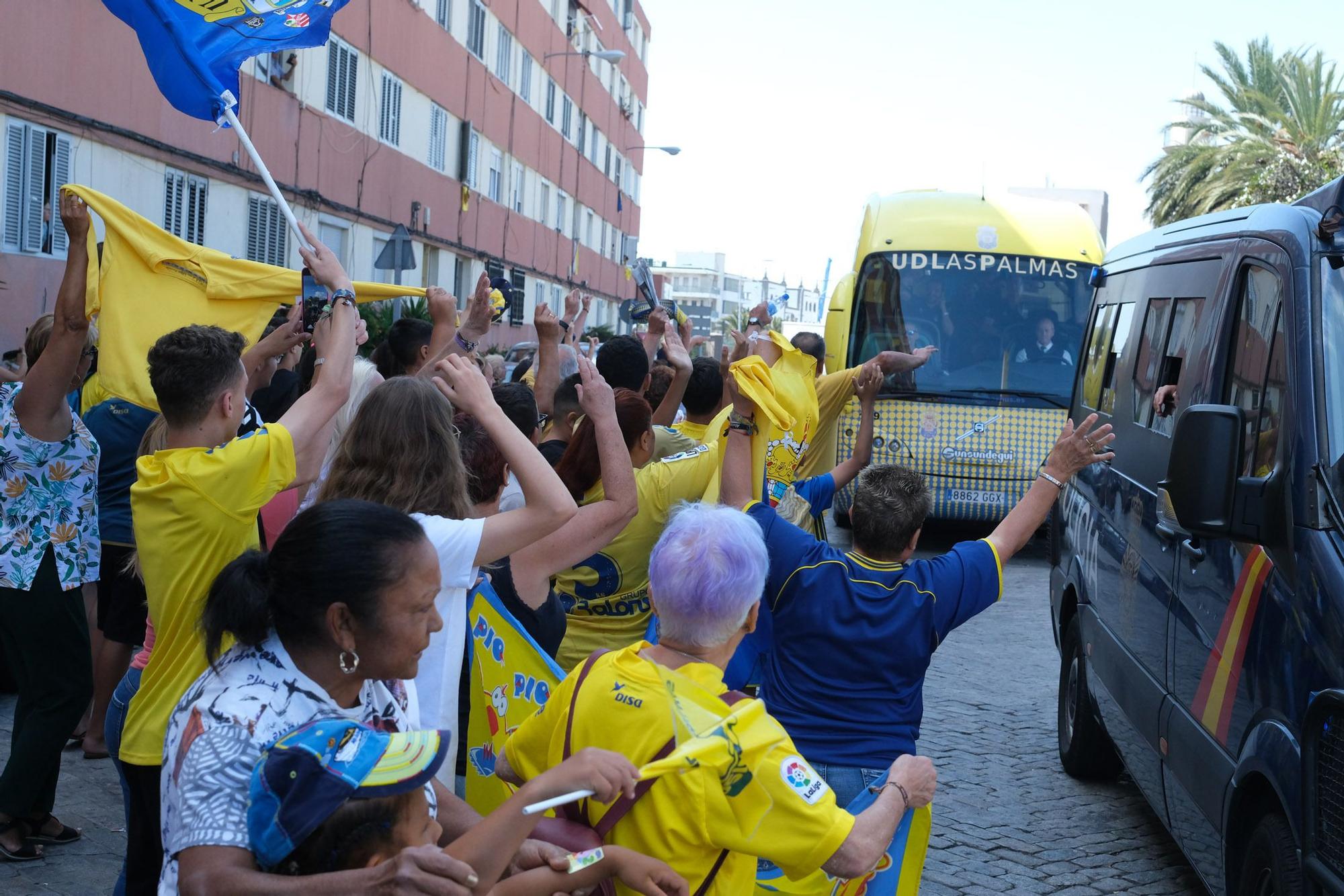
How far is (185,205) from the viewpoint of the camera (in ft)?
52.3

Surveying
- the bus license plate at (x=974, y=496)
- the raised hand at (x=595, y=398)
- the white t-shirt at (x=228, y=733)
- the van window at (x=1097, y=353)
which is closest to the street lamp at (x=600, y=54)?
the bus license plate at (x=974, y=496)

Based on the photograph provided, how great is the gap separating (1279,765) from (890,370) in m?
2.44

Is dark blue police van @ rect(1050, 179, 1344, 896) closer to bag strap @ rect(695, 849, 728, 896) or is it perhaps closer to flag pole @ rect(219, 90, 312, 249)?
bag strap @ rect(695, 849, 728, 896)

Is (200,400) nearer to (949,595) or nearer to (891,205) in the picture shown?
(949,595)

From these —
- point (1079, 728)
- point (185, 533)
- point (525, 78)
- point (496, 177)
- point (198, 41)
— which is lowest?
point (1079, 728)

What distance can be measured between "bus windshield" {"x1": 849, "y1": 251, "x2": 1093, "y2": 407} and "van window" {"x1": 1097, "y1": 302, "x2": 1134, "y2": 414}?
6823 mm

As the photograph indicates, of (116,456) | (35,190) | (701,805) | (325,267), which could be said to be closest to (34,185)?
(35,190)

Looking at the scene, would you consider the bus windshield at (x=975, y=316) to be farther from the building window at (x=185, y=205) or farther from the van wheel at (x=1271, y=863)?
the van wheel at (x=1271, y=863)

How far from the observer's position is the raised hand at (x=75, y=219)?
4.29m

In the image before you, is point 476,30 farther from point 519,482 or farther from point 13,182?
point 519,482

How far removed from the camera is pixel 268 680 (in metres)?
2.21

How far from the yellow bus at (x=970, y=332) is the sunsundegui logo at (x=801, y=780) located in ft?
34.9

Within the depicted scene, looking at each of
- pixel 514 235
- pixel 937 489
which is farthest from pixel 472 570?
pixel 514 235

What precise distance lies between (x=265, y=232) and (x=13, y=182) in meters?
5.72
